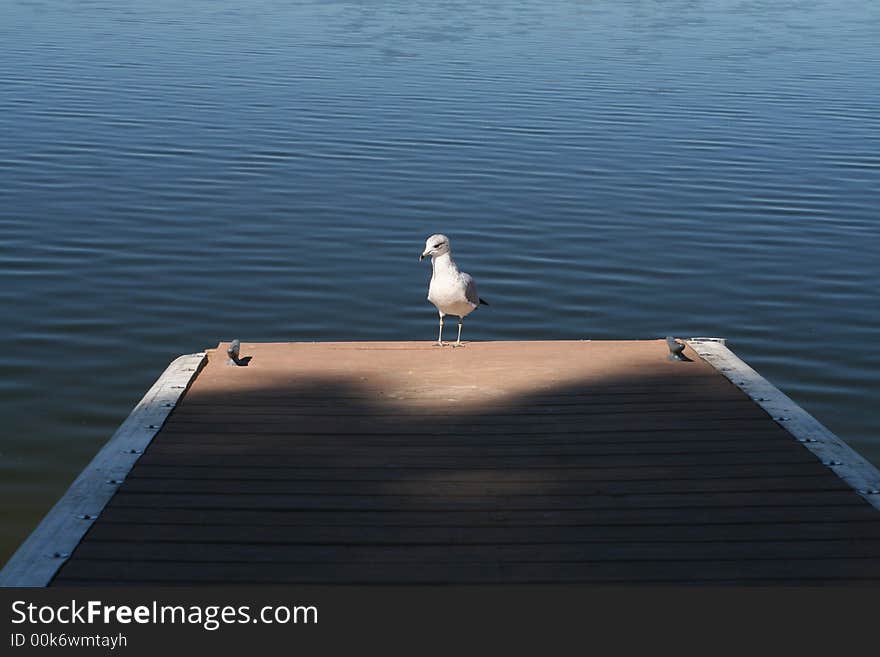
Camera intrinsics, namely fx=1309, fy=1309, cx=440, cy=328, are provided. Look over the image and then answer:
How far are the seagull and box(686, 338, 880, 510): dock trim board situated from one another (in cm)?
186

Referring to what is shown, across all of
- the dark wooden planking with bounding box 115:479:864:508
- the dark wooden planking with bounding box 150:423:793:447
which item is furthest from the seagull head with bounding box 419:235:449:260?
the dark wooden planking with bounding box 115:479:864:508

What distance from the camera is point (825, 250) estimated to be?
638 inches

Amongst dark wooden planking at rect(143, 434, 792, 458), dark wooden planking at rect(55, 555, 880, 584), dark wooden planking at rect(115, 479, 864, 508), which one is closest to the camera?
dark wooden planking at rect(55, 555, 880, 584)

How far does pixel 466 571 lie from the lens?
5961 mm

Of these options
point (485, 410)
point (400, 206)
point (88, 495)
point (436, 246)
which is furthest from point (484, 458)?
point (400, 206)

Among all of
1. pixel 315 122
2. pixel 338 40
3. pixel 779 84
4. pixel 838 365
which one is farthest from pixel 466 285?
pixel 338 40

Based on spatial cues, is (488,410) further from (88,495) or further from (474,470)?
(88,495)

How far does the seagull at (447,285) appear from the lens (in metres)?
10.6

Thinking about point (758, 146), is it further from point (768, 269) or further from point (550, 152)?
point (768, 269)

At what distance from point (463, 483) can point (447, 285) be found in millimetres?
3646

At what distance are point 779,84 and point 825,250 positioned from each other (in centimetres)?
1429

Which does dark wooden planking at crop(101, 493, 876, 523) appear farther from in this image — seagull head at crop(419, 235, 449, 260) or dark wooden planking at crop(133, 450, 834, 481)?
seagull head at crop(419, 235, 449, 260)

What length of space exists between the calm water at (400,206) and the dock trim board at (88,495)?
A: 42.7 inches

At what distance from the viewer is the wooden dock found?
19.8 feet
